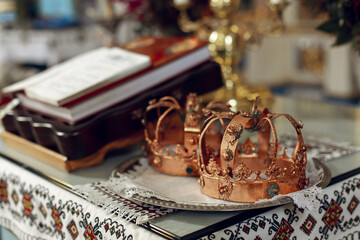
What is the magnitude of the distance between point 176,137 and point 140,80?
14 centimetres

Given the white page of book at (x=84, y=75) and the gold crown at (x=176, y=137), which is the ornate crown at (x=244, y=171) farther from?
the white page of book at (x=84, y=75)

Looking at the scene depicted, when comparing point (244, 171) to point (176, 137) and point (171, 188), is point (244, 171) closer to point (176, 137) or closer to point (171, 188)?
point (171, 188)

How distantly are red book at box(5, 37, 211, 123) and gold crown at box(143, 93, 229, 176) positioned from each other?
0.07m

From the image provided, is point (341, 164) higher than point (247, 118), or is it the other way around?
point (247, 118)

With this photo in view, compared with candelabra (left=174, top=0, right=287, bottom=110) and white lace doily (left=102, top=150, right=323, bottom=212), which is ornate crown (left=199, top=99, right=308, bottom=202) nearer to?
white lace doily (left=102, top=150, right=323, bottom=212)

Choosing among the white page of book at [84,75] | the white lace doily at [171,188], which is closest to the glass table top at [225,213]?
the white lace doily at [171,188]

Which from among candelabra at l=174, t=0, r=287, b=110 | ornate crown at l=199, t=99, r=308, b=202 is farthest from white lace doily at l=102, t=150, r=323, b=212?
candelabra at l=174, t=0, r=287, b=110

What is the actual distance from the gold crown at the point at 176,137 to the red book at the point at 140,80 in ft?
0.24

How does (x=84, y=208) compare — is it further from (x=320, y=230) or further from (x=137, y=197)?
(x=320, y=230)

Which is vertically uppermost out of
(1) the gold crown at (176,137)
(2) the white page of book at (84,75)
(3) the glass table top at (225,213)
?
(2) the white page of book at (84,75)

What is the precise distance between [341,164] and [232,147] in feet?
0.92

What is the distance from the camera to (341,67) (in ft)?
13.6

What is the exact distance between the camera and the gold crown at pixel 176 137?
80cm

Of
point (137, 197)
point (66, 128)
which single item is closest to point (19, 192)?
point (66, 128)
